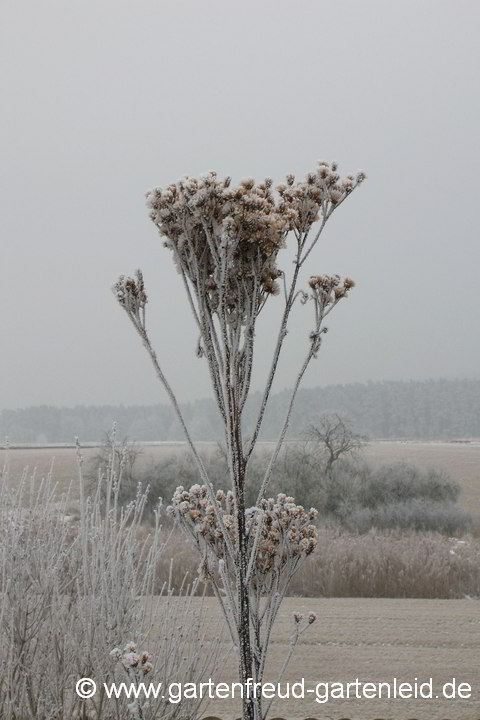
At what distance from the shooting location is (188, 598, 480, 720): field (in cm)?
484

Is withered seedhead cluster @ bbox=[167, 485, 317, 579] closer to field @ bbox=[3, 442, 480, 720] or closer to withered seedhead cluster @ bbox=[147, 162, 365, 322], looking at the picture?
withered seedhead cluster @ bbox=[147, 162, 365, 322]

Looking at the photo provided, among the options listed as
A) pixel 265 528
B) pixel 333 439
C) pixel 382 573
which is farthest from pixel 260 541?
pixel 333 439

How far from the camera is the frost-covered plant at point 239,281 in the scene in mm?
2887

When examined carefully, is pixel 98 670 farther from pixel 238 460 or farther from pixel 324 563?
pixel 324 563

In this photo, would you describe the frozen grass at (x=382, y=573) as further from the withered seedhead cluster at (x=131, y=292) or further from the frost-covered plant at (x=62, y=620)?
the withered seedhead cluster at (x=131, y=292)

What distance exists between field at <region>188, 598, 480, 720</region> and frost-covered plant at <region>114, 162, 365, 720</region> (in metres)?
1.71

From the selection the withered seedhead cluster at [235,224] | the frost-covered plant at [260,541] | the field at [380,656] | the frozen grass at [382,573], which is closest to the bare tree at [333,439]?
the frozen grass at [382,573]

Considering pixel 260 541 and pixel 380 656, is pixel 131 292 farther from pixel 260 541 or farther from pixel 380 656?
pixel 380 656

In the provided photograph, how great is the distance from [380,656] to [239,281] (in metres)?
3.82

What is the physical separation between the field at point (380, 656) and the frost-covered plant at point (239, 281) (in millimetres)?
1711

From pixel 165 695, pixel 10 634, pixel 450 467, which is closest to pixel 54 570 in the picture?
pixel 10 634

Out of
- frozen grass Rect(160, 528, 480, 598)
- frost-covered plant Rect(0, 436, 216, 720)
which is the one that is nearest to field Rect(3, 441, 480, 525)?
frozen grass Rect(160, 528, 480, 598)

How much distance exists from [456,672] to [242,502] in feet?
10.5

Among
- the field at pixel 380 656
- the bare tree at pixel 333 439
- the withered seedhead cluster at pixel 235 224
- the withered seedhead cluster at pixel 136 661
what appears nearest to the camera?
the withered seedhead cluster at pixel 136 661
